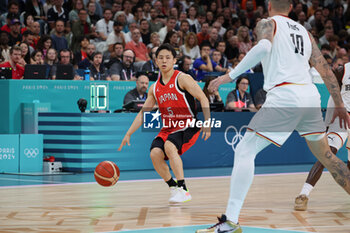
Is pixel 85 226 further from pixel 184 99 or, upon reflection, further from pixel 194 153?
pixel 194 153

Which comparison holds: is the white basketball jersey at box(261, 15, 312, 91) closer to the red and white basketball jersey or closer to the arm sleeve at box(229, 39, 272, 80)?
the arm sleeve at box(229, 39, 272, 80)

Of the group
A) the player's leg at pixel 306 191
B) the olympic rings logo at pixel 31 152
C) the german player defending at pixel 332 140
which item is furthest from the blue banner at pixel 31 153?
the player's leg at pixel 306 191

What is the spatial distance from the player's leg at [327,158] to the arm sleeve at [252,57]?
3.10ft

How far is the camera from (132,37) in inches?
679

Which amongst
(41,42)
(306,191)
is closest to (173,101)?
(306,191)

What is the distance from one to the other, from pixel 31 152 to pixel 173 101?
4898 millimetres

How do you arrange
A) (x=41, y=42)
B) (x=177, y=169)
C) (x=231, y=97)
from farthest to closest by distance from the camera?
(x=41, y=42) → (x=231, y=97) → (x=177, y=169)

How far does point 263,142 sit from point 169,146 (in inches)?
107

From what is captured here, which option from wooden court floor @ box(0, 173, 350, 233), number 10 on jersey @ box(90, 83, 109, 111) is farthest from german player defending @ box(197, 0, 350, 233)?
number 10 on jersey @ box(90, 83, 109, 111)

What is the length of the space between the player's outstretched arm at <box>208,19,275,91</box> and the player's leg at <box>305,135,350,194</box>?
0.96 m

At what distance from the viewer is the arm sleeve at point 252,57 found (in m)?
5.44

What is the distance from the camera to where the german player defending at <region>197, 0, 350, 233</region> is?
5430 millimetres

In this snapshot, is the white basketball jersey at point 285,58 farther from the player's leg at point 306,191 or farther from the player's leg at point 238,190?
the player's leg at point 306,191

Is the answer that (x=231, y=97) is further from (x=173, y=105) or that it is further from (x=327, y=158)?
(x=327, y=158)
